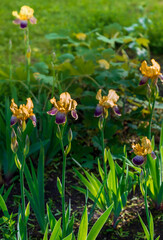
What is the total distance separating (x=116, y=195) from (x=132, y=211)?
0.36m

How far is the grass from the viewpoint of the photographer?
4641 millimetres

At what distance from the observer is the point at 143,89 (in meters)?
2.66

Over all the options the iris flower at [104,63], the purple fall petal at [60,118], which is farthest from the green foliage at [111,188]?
the iris flower at [104,63]

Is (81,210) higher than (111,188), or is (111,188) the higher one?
(111,188)

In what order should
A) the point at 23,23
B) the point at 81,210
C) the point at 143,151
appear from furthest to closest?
the point at 23,23
the point at 81,210
the point at 143,151

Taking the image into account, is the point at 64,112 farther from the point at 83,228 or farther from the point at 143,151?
the point at 83,228

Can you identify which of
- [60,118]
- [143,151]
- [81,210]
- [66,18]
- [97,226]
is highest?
[66,18]

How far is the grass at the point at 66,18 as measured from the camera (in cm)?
464

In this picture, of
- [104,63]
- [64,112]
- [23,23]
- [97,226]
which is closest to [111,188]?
[97,226]

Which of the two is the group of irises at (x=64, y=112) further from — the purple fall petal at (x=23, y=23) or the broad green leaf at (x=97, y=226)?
the purple fall petal at (x=23, y=23)

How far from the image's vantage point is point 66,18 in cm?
547

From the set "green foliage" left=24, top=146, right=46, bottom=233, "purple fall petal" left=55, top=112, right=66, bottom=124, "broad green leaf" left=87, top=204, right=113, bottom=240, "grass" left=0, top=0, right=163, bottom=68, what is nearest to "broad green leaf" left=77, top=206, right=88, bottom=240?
"broad green leaf" left=87, top=204, right=113, bottom=240

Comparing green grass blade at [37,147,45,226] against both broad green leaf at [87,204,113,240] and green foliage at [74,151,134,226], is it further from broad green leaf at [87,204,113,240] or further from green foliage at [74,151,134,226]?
broad green leaf at [87,204,113,240]

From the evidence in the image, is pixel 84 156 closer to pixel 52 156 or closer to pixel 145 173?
pixel 52 156
